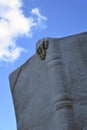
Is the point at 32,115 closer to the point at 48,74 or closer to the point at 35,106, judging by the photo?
the point at 35,106

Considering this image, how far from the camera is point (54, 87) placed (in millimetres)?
7078

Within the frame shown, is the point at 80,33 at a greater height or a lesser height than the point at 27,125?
Answer: greater

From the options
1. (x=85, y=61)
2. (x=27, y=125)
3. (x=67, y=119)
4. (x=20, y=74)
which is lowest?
(x=67, y=119)

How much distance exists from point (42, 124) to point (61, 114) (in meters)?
1.03

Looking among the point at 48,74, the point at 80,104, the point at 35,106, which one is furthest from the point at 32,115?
the point at 80,104

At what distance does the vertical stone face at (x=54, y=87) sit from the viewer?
664 centimetres

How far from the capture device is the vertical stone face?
21.8 feet

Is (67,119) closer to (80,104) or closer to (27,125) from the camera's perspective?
(80,104)

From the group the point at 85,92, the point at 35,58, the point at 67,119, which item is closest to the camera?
the point at 67,119

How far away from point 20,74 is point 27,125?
1.59m

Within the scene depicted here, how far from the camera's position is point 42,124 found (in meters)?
7.45

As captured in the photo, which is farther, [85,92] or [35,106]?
[35,106]

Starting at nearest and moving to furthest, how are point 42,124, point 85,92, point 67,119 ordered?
point 67,119 → point 85,92 → point 42,124

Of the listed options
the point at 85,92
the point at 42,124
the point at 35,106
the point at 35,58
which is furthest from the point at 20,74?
the point at 85,92
